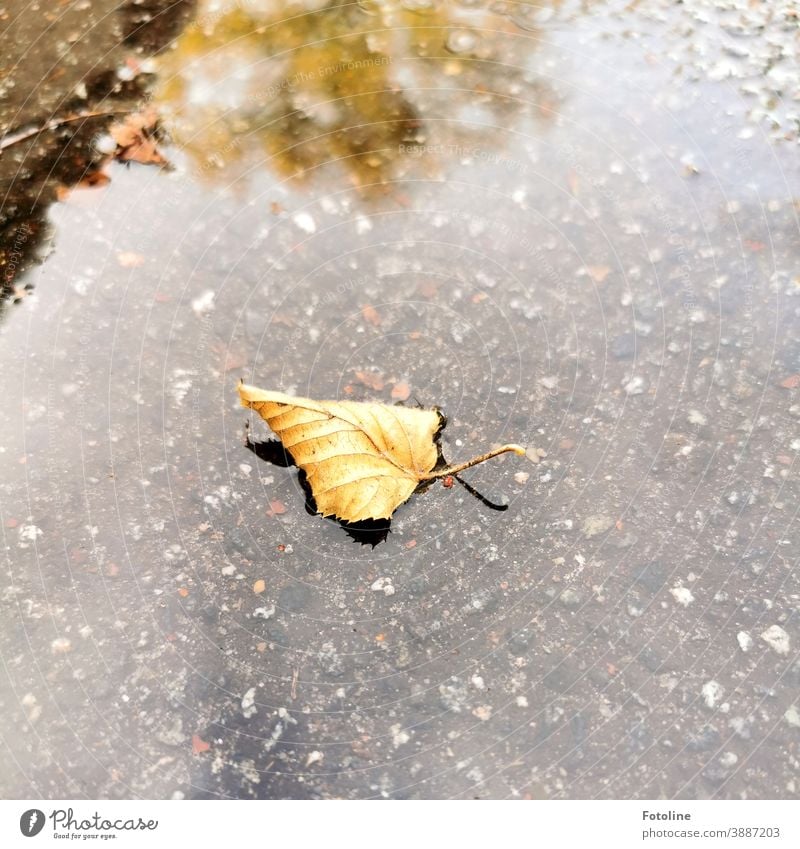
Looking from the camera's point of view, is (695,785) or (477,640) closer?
(695,785)

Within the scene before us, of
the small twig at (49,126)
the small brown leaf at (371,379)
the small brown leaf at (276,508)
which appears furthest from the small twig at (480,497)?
the small twig at (49,126)

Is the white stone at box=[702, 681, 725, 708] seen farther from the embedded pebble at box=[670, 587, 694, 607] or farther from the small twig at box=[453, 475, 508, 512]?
the small twig at box=[453, 475, 508, 512]

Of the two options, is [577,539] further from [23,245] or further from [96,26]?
[96,26]

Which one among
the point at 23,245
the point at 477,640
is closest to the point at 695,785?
the point at 477,640

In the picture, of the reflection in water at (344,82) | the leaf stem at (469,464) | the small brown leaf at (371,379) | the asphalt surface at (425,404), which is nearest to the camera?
the asphalt surface at (425,404)

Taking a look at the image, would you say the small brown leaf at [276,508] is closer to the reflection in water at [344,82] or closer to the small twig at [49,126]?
the reflection in water at [344,82]

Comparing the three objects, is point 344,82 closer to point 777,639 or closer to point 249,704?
point 249,704
